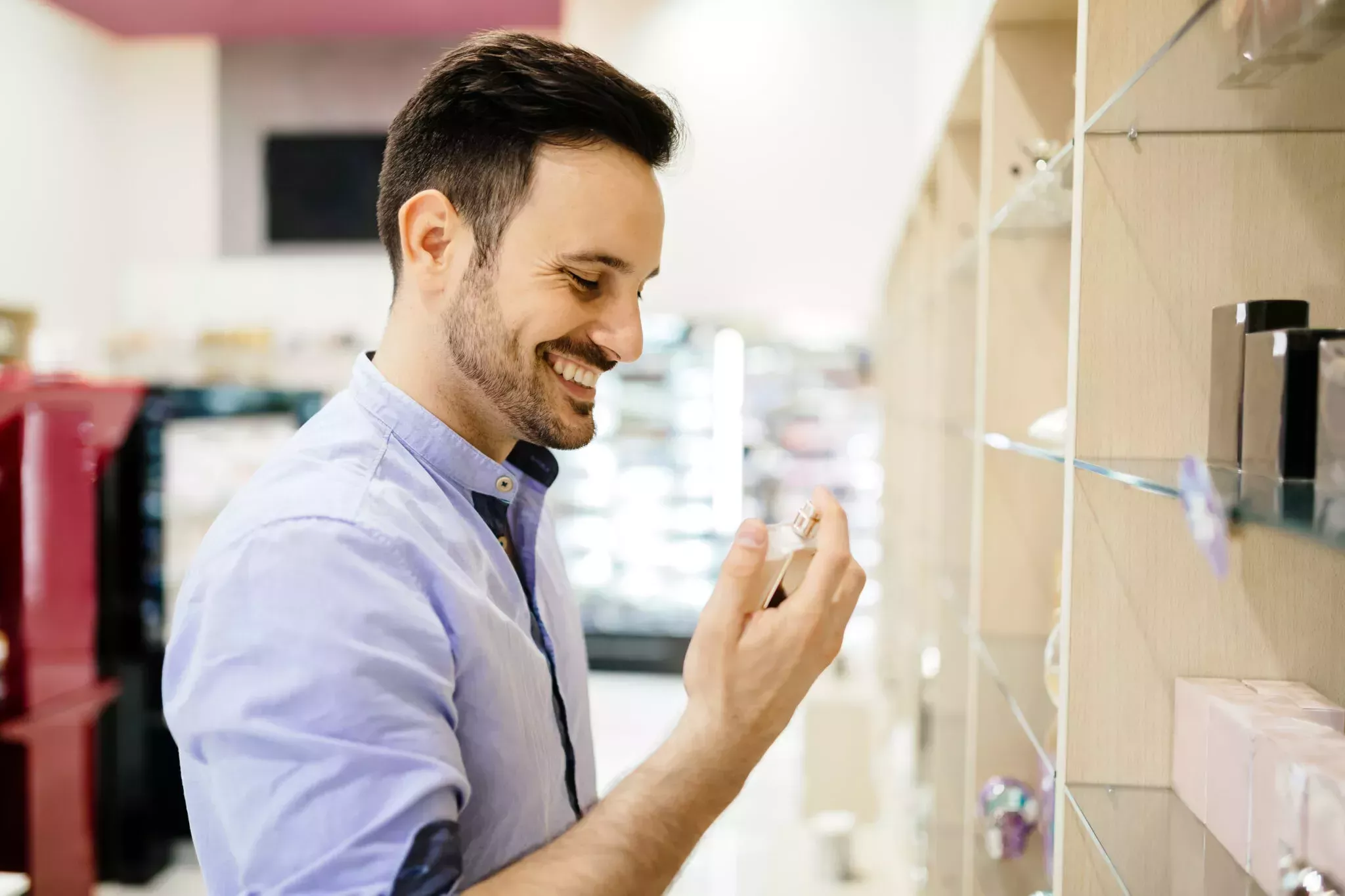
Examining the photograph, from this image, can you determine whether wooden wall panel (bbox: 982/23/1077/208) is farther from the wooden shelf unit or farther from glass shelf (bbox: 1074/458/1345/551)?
glass shelf (bbox: 1074/458/1345/551)

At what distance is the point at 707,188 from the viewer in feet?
19.2

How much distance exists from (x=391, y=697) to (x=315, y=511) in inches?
7.6

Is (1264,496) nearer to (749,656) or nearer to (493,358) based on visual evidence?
(749,656)

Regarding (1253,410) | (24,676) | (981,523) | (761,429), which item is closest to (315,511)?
(1253,410)

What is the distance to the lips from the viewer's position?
3.87ft

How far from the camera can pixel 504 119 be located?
3.82ft

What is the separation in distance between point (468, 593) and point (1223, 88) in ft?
3.10

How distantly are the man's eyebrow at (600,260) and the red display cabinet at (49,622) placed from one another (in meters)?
2.66

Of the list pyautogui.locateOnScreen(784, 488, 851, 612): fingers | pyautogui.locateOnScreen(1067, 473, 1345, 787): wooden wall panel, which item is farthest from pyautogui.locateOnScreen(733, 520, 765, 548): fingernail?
pyautogui.locateOnScreen(1067, 473, 1345, 787): wooden wall panel

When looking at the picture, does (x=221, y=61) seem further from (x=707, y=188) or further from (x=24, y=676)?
(x=24, y=676)

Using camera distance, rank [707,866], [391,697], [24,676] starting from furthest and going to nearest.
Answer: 1. [707,866]
2. [24,676]
3. [391,697]

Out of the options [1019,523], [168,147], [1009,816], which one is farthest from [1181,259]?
[168,147]

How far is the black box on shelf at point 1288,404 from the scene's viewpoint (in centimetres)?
85

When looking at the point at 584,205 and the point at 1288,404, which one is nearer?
the point at 1288,404
